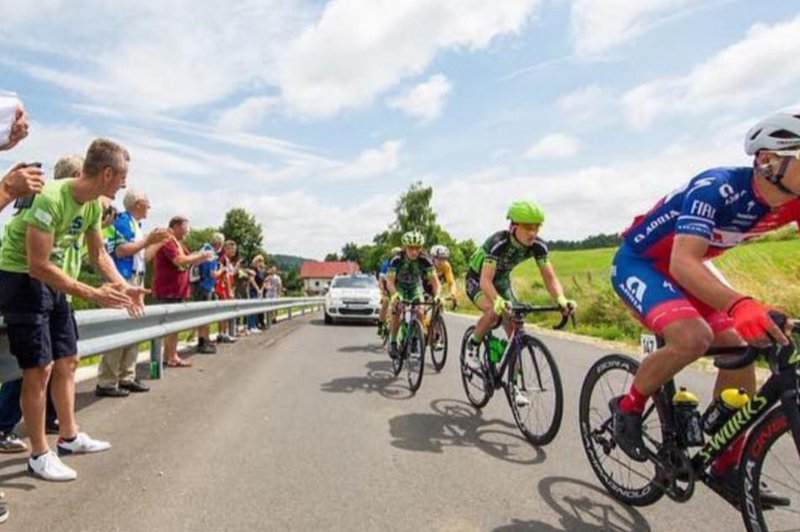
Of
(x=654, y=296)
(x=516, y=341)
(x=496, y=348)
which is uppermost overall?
(x=654, y=296)

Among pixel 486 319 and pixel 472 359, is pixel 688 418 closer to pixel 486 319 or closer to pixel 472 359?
pixel 486 319

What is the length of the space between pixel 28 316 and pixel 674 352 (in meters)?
3.96

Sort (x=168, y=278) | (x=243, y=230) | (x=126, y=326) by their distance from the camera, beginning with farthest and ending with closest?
(x=243, y=230)
(x=168, y=278)
(x=126, y=326)

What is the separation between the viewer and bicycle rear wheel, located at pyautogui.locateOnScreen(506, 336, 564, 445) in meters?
5.17

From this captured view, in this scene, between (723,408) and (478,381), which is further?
(478,381)

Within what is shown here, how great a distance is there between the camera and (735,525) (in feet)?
11.6

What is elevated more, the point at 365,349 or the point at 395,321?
the point at 395,321

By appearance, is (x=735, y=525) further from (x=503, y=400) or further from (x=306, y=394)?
(x=306, y=394)

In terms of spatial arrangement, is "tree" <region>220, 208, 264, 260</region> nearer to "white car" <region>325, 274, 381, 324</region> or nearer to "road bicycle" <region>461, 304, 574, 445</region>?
"white car" <region>325, 274, 381, 324</region>

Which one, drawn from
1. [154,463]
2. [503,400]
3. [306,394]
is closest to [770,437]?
[154,463]

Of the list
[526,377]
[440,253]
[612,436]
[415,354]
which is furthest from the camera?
[440,253]

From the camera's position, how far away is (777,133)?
10.1ft

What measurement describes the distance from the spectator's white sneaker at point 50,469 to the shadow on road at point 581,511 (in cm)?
271

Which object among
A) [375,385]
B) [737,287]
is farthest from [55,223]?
[737,287]
